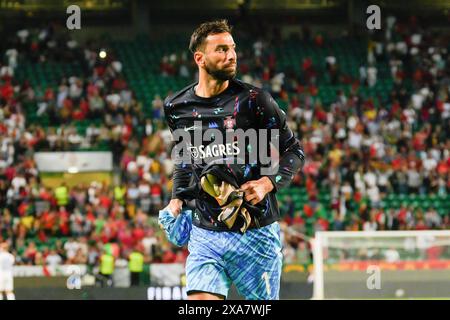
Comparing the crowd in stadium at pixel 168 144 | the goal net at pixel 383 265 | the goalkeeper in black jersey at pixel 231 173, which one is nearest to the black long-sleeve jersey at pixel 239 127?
the goalkeeper in black jersey at pixel 231 173

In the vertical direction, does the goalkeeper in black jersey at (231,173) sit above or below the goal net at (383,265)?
above

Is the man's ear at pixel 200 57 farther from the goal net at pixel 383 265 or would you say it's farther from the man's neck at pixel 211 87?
the goal net at pixel 383 265

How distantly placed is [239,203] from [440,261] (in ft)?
35.2

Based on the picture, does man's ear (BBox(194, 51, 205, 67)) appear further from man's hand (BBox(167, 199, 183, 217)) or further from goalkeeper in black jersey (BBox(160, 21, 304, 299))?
man's hand (BBox(167, 199, 183, 217))

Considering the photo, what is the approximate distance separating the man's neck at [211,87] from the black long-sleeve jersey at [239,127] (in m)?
0.03

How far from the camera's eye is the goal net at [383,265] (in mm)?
15117

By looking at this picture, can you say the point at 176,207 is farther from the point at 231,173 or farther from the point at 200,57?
the point at 200,57

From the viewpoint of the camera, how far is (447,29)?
99.9 ft

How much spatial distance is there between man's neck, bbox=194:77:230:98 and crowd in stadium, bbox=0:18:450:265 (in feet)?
43.6

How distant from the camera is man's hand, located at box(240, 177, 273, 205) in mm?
5129

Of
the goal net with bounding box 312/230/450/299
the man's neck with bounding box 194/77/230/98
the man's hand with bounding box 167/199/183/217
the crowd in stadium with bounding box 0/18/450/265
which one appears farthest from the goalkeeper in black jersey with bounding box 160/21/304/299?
the crowd in stadium with bounding box 0/18/450/265

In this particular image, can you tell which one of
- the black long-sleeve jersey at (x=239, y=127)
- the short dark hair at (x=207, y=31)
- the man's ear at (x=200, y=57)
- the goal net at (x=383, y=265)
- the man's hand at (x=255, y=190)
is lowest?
the goal net at (x=383, y=265)

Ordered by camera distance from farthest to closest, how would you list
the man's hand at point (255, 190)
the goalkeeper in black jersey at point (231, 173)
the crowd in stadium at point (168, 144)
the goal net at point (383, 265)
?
the crowd in stadium at point (168, 144) < the goal net at point (383, 265) < the goalkeeper in black jersey at point (231, 173) < the man's hand at point (255, 190)

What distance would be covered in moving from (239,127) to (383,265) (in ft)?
35.0
